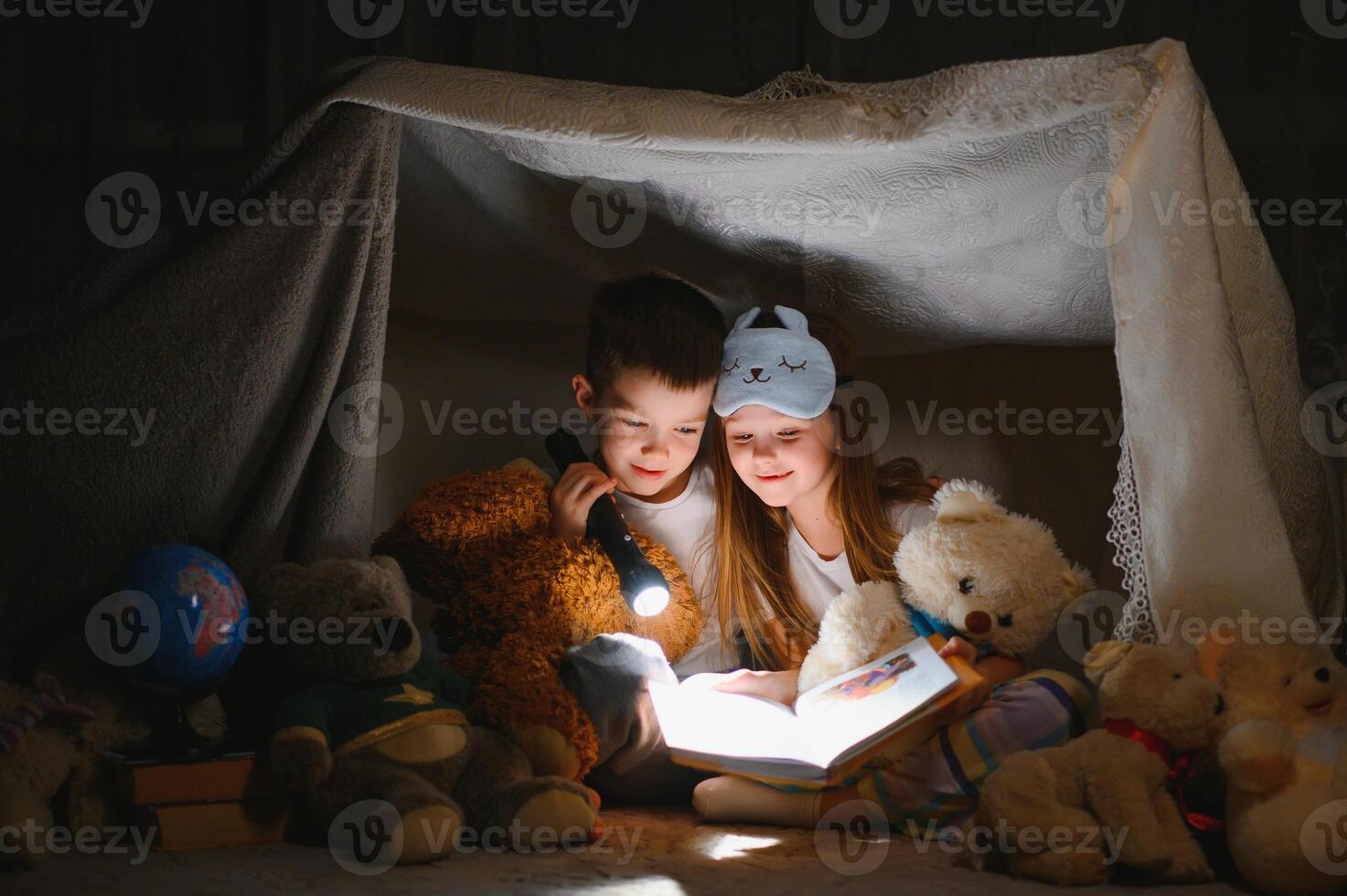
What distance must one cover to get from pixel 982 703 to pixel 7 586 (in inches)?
38.9

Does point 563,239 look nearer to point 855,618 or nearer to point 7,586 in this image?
point 855,618

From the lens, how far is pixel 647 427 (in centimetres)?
154

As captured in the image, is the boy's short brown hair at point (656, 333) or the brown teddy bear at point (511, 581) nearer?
the brown teddy bear at point (511, 581)

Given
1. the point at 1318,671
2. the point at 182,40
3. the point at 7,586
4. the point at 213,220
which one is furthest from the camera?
the point at 182,40

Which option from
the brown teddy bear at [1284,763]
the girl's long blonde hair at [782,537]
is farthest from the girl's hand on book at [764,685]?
the brown teddy bear at [1284,763]

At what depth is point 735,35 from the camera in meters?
2.34

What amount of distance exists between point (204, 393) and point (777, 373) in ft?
2.27

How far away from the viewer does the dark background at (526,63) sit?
7.57 feet

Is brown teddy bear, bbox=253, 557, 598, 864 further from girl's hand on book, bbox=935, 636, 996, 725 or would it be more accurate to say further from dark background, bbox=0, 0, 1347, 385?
dark background, bbox=0, 0, 1347, 385

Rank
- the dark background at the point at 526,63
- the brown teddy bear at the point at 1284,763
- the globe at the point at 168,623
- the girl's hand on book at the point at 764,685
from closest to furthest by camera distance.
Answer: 1. the brown teddy bear at the point at 1284,763
2. the globe at the point at 168,623
3. the girl's hand on book at the point at 764,685
4. the dark background at the point at 526,63

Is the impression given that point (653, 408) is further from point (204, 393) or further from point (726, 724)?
point (204, 393)

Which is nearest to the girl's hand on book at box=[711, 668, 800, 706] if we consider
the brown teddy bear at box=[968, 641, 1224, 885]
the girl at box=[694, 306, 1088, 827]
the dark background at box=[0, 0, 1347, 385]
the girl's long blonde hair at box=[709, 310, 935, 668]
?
the girl at box=[694, 306, 1088, 827]

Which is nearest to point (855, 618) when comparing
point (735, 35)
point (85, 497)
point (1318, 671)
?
point (1318, 671)

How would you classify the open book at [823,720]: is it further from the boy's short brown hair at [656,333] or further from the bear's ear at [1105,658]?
the boy's short brown hair at [656,333]
